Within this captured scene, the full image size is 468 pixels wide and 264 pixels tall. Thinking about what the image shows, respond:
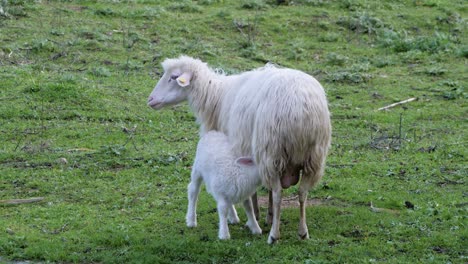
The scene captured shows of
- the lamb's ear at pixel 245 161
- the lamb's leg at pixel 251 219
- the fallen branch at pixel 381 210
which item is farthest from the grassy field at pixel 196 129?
the lamb's ear at pixel 245 161

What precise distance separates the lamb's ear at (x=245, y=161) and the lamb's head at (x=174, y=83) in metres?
1.42

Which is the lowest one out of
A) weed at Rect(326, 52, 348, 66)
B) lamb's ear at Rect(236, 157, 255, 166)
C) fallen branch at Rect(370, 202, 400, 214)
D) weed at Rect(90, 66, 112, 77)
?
weed at Rect(326, 52, 348, 66)

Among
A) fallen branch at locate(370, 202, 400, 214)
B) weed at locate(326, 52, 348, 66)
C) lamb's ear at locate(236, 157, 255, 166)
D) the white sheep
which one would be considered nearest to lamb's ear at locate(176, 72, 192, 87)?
the white sheep

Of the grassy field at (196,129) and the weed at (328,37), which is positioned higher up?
the grassy field at (196,129)

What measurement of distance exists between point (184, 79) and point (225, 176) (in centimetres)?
151

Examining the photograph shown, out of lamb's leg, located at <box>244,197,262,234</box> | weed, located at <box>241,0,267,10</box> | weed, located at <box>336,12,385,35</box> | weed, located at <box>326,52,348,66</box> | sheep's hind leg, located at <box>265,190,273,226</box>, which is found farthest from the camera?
weed, located at <box>241,0,267,10</box>

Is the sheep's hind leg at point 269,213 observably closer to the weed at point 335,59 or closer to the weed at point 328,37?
the weed at point 335,59

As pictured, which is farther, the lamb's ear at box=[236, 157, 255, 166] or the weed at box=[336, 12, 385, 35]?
the weed at box=[336, 12, 385, 35]

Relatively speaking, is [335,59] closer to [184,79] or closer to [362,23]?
[362,23]

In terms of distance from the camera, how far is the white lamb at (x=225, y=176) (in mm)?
8180

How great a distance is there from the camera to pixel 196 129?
43.1 feet

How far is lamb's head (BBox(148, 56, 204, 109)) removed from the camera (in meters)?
9.38

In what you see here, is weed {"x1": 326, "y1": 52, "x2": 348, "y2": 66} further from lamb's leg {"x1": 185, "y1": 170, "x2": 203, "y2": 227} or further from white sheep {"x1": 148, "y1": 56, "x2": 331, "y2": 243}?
lamb's leg {"x1": 185, "y1": 170, "x2": 203, "y2": 227}

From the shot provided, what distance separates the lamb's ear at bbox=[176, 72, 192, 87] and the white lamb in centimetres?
81
